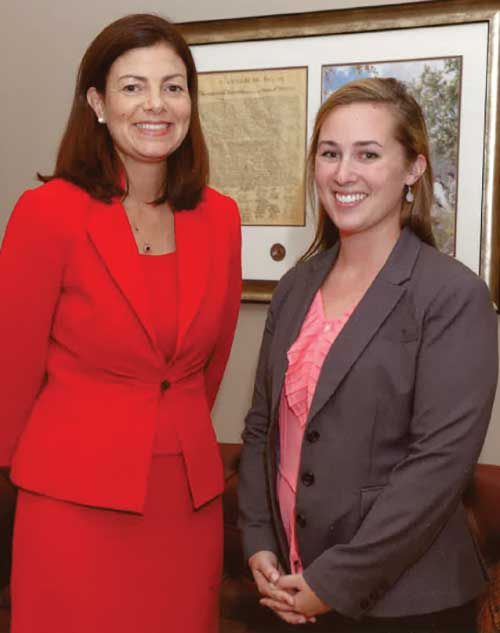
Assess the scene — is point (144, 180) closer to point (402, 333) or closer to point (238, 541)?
point (402, 333)

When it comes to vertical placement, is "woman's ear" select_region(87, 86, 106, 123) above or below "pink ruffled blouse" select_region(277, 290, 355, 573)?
above

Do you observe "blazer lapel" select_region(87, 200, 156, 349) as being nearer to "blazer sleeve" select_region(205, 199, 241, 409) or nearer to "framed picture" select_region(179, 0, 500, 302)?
"blazer sleeve" select_region(205, 199, 241, 409)

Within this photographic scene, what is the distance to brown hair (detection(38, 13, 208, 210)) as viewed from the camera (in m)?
1.65

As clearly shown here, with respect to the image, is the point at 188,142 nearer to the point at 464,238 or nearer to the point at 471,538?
the point at 464,238

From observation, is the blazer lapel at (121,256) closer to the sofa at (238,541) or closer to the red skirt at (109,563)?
the red skirt at (109,563)

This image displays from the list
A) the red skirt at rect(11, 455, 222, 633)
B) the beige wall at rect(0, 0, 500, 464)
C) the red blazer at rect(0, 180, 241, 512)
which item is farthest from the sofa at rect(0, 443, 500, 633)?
the red blazer at rect(0, 180, 241, 512)

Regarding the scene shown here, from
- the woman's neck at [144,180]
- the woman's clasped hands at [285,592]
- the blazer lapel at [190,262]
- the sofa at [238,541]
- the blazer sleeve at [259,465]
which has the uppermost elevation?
the woman's neck at [144,180]

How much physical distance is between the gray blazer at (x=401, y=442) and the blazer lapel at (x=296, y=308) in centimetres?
13

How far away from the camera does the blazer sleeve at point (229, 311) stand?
1.90m

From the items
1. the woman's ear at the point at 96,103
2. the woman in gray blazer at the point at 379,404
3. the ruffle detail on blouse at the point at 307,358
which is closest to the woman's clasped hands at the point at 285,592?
the woman in gray blazer at the point at 379,404

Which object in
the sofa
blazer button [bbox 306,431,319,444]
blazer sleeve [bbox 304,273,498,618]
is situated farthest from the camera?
the sofa

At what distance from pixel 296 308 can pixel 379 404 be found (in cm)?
31

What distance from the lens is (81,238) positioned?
161 centimetres

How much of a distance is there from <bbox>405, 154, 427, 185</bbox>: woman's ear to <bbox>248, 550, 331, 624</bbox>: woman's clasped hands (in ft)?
2.51
